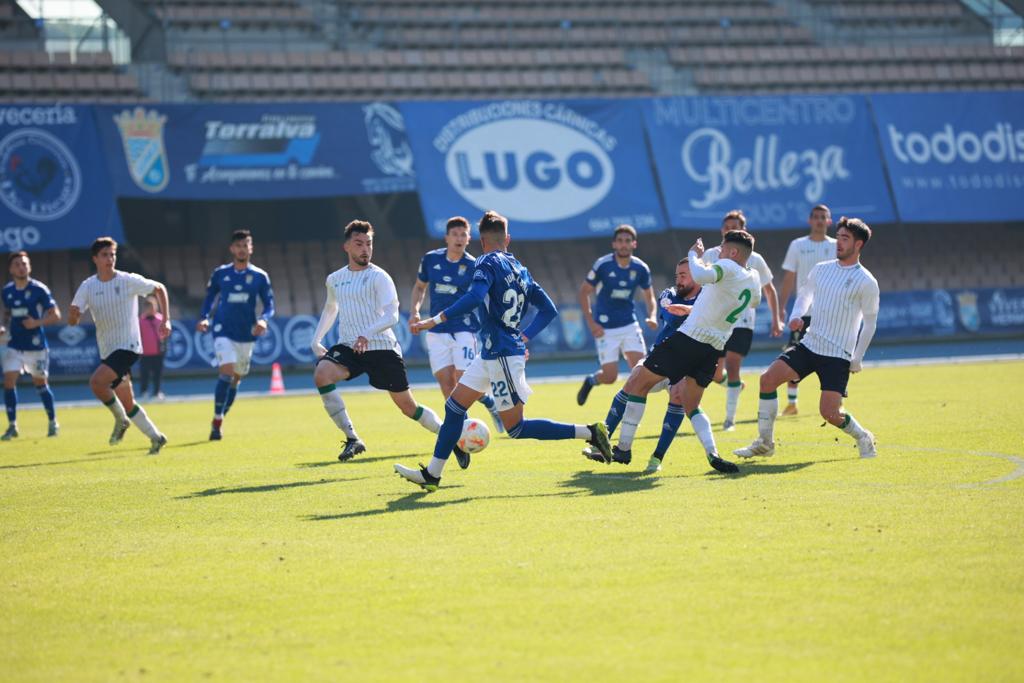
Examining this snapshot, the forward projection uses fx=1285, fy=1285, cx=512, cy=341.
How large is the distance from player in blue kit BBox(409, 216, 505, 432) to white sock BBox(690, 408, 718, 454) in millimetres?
3858

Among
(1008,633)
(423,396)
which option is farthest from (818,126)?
Answer: (1008,633)

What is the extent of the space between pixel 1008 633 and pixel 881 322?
106 ft

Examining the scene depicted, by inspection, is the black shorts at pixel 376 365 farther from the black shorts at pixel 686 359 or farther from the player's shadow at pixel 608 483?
the black shorts at pixel 686 359

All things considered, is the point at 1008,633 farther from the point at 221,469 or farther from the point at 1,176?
the point at 1,176

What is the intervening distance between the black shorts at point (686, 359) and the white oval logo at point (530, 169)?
2297cm

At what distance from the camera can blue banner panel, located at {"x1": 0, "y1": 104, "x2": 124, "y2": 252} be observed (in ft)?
98.9

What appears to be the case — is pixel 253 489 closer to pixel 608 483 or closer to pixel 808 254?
pixel 608 483

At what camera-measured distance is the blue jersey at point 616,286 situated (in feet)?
52.8

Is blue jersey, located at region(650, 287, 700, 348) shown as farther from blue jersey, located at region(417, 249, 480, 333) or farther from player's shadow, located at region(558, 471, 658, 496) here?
blue jersey, located at region(417, 249, 480, 333)

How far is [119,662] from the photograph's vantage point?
18.3 ft

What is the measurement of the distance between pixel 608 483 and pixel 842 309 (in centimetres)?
284

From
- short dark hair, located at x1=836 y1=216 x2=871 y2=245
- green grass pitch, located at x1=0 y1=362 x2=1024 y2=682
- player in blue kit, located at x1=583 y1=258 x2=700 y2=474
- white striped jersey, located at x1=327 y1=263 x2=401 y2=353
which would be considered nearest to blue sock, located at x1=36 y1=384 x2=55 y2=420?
green grass pitch, located at x1=0 y1=362 x2=1024 y2=682

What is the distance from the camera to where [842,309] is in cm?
1151

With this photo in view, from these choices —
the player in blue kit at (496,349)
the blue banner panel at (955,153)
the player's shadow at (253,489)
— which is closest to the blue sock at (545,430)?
the player in blue kit at (496,349)
